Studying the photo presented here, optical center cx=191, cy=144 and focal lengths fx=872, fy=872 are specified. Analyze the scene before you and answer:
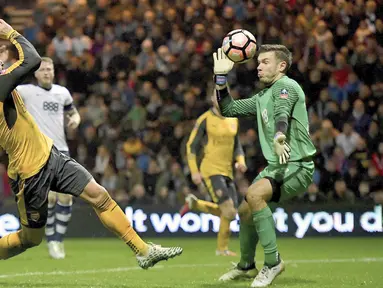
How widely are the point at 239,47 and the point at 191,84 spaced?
8.90 meters

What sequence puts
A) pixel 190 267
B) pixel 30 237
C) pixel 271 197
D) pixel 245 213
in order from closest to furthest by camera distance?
pixel 30 237 → pixel 271 197 → pixel 245 213 → pixel 190 267

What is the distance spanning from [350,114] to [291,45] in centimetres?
196

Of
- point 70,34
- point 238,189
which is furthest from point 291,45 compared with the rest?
point 70,34

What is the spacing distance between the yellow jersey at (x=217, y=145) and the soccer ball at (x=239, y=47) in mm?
4350

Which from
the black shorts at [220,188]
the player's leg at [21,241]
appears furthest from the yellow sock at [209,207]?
the player's leg at [21,241]

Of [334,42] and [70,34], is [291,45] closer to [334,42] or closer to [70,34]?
[334,42]

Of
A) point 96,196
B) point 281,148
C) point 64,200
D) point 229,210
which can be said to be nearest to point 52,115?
point 64,200

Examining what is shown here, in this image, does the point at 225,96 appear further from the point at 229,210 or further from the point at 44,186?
the point at 229,210

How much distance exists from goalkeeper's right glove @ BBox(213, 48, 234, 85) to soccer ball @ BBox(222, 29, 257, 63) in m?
0.14

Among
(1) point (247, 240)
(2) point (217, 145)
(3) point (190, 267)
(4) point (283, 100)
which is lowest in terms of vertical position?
(3) point (190, 267)

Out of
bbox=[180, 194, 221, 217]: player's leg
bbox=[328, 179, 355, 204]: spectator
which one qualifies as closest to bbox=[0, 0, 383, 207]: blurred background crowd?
bbox=[328, 179, 355, 204]: spectator

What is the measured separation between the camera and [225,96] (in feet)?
28.0

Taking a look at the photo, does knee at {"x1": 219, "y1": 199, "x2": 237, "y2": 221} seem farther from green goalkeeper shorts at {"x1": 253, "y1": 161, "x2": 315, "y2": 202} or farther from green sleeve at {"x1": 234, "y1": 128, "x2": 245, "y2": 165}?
green goalkeeper shorts at {"x1": 253, "y1": 161, "x2": 315, "y2": 202}

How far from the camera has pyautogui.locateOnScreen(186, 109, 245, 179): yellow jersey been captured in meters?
13.0
